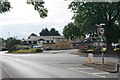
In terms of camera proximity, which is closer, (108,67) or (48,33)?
Answer: (108,67)

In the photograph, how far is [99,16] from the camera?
35.3 metres

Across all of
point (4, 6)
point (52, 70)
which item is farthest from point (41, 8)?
point (52, 70)

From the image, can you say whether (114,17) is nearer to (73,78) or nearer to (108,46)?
(108,46)

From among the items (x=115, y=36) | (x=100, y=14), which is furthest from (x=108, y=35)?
(x=100, y=14)

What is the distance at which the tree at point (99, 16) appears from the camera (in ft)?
114

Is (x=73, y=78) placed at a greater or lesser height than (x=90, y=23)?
lesser

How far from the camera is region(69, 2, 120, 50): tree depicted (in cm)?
3481

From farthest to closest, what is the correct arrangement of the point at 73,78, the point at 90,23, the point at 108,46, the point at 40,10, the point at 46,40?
the point at 46,40, the point at 108,46, the point at 90,23, the point at 73,78, the point at 40,10

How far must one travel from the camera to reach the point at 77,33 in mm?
50844

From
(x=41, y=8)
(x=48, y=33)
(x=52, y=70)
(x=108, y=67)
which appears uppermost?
(x=48, y=33)

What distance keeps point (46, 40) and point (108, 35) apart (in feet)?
228

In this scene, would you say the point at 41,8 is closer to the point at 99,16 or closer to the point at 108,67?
the point at 108,67

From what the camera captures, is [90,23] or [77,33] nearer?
[90,23]

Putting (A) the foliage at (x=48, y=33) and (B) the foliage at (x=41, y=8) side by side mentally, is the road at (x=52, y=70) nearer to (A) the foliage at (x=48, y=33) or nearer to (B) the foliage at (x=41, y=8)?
(B) the foliage at (x=41, y=8)
